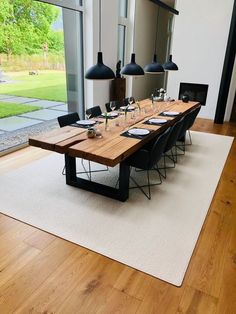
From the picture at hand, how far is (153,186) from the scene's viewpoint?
354 centimetres

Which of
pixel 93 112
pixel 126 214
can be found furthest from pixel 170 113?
pixel 126 214

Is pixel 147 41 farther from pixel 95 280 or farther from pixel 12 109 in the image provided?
pixel 95 280

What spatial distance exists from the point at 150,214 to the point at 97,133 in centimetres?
120

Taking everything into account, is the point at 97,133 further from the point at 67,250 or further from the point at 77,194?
the point at 67,250

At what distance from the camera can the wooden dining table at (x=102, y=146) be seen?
2.71 metres

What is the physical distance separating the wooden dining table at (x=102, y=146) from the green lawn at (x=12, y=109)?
205 cm

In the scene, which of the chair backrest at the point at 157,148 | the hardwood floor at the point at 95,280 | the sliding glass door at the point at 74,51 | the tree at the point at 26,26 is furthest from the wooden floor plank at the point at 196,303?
the sliding glass door at the point at 74,51

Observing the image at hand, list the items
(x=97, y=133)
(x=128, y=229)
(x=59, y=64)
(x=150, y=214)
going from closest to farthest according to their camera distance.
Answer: (x=128, y=229) → (x=150, y=214) → (x=97, y=133) → (x=59, y=64)

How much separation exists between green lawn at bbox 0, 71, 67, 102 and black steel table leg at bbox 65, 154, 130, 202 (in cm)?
232

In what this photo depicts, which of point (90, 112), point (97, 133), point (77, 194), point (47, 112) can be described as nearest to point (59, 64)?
point (47, 112)

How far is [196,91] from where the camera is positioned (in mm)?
7453

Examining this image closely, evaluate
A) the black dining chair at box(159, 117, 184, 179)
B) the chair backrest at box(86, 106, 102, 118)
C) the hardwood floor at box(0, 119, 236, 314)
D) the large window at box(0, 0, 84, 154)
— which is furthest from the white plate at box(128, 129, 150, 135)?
the large window at box(0, 0, 84, 154)

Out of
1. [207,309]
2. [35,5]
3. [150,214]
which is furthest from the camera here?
[35,5]

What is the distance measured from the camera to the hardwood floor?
1.85 m
